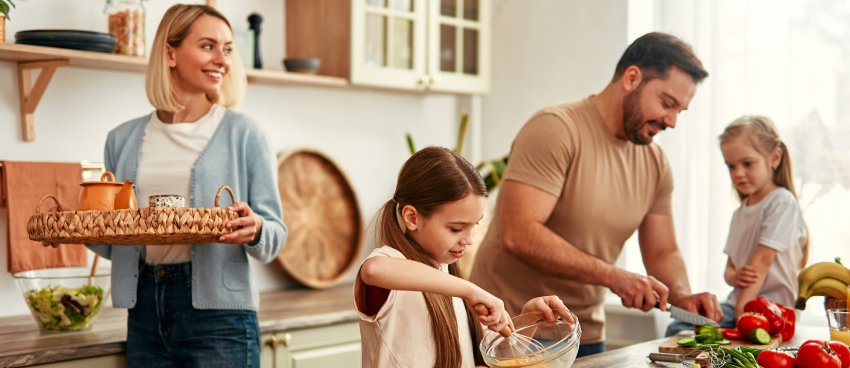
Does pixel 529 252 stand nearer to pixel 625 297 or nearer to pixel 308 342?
pixel 625 297

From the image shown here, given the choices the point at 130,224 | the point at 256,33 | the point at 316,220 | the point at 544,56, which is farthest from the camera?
the point at 544,56

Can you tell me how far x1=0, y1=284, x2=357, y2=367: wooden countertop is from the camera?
175cm

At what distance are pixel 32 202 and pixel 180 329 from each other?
31.1 inches

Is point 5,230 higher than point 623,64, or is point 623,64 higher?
point 623,64

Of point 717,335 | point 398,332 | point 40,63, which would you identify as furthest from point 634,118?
point 40,63

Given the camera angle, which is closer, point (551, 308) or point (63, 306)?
point (551, 308)

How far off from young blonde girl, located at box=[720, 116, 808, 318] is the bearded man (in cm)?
35

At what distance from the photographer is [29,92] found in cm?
223

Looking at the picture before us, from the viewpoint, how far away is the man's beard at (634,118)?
1.85 m

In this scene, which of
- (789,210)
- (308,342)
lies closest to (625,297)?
(789,210)

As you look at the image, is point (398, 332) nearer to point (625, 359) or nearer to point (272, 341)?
point (625, 359)

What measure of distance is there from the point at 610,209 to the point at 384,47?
4.41 ft

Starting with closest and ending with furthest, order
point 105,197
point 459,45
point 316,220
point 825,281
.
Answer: point 105,197
point 825,281
point 316,220
point 459,45

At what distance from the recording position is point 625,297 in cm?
163
